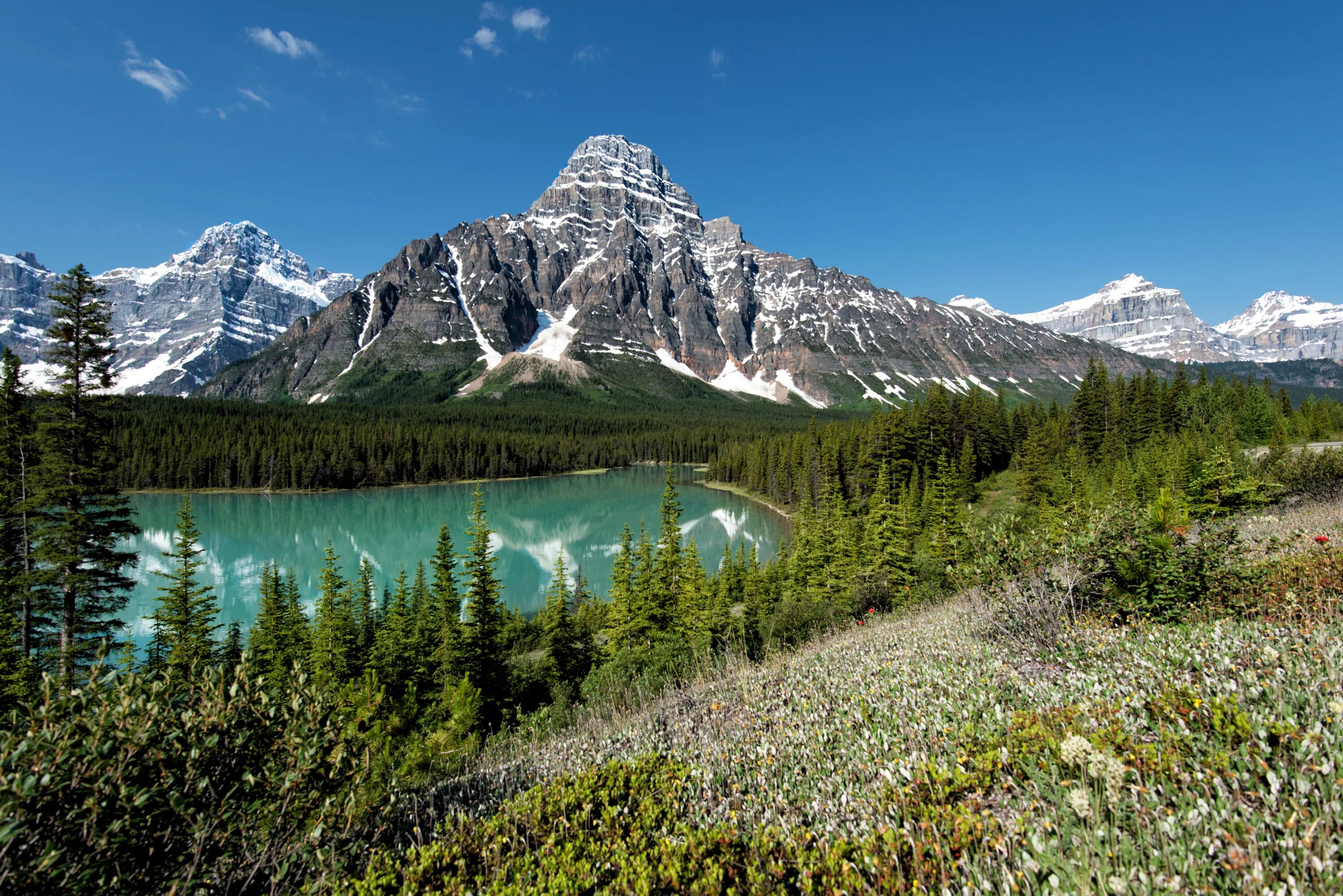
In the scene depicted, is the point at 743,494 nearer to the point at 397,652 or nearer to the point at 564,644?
the point at 564,644

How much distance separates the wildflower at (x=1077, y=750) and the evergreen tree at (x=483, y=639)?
19.8 metres

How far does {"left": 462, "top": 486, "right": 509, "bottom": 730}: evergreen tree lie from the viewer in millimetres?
21281

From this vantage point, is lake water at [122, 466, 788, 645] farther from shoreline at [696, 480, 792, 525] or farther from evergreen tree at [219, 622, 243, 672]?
evergreen tree at [219, 622, 243, 672]

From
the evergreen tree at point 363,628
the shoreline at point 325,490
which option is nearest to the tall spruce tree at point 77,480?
the evergreen tree at point 363,628

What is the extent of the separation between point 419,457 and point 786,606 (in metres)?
103

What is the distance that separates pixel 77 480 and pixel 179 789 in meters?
20.5

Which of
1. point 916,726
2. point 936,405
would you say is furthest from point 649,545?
point 936,405

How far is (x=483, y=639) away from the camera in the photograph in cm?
2292

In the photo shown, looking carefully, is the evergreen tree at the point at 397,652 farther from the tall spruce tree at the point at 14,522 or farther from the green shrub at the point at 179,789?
the green shrub at the point at 179,789

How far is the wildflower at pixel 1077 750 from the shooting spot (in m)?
3.24

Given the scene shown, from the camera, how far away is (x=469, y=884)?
→ 364 centimetres

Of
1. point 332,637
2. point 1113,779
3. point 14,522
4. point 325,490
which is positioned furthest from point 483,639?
point 325,490

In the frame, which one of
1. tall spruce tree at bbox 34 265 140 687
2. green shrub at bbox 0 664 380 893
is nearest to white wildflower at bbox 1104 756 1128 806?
green shrub at bbox 0 664 380 893

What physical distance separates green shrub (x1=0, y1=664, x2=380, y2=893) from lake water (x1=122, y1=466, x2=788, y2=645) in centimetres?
3686
